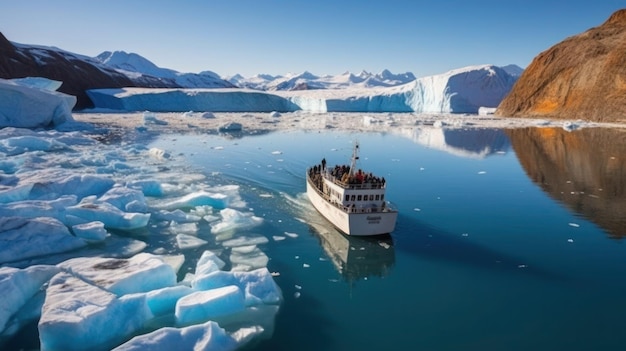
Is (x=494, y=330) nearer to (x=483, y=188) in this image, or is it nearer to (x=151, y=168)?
(x=483, y=188)

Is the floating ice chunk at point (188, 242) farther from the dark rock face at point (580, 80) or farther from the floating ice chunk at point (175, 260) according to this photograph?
the dark rock face at point (580, 80)

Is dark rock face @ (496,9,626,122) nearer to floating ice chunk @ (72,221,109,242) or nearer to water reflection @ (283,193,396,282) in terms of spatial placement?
water reflection @ (283,193,396,282)

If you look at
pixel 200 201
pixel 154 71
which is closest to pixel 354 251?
pixel 200 201

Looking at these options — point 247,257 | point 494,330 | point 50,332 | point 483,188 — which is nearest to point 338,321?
point 494,330

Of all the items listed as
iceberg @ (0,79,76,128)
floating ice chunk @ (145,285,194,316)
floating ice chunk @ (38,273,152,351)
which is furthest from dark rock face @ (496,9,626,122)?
iceberg @ (0,79,76,128)

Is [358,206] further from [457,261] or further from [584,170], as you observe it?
[584,170]
